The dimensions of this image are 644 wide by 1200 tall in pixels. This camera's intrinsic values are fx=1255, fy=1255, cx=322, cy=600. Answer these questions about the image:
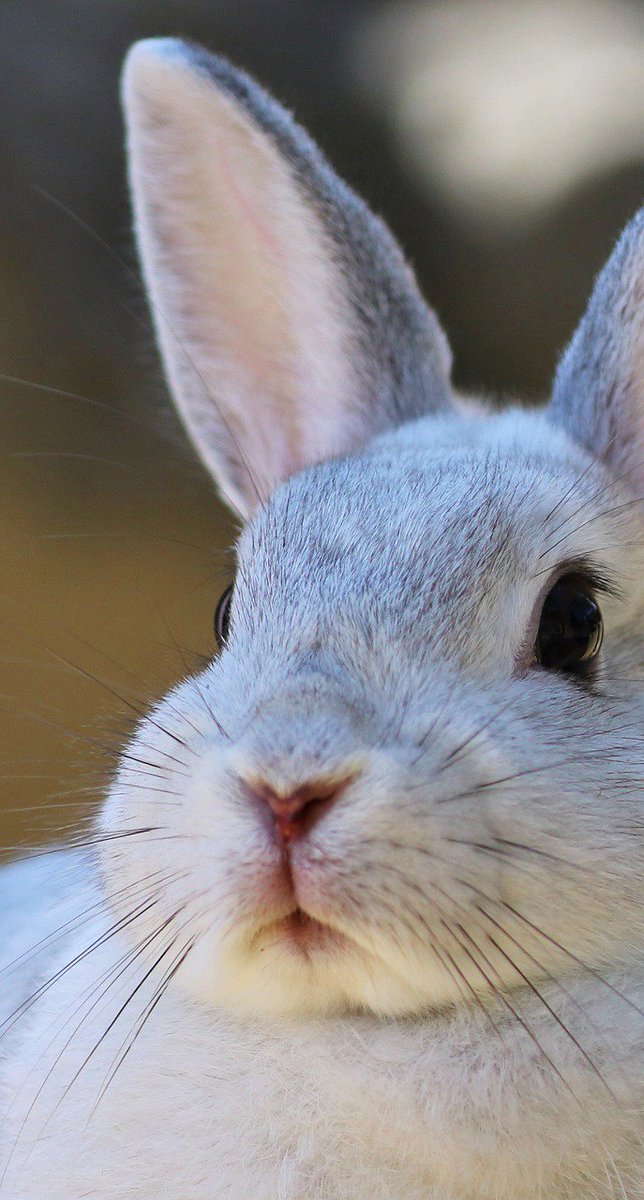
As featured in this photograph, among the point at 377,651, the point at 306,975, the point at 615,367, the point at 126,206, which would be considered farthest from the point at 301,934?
the point at 126,206

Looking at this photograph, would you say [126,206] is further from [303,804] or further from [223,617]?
[303,804]

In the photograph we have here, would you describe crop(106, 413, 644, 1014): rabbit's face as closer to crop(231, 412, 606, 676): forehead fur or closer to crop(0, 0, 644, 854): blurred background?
crop(231, 412, 606, 676): forehead fur

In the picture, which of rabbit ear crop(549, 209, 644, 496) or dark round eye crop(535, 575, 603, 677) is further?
rabbit ear crop(549, 209, 644, 496)

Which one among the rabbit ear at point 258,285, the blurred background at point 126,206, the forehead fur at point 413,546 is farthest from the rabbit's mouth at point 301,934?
the blurred background at point 126,206

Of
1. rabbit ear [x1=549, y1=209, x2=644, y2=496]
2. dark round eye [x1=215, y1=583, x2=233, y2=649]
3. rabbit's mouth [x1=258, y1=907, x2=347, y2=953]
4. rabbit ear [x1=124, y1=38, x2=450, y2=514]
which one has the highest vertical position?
rabbit ear [x1=124, y1=38, x2=450, y2=514]

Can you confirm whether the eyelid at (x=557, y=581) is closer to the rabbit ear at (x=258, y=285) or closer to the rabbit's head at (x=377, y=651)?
the rabbit's head at (x=377, y=651)

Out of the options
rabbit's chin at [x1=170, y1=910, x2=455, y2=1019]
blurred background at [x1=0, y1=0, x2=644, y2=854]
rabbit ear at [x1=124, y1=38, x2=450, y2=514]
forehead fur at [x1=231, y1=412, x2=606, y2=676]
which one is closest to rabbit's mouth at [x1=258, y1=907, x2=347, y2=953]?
rabbit's chin at [x1=170, y1=910, x2=455, y2=1019]

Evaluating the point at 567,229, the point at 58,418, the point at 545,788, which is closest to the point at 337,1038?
the point at 545,788
